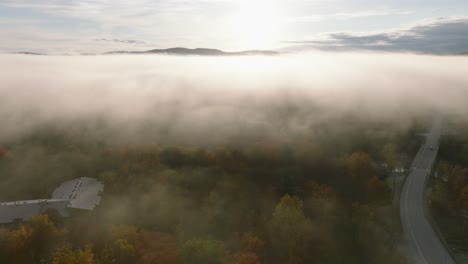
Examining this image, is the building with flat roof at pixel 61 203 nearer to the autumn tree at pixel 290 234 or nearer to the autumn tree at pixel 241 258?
the autumn tree at pixel 241 258

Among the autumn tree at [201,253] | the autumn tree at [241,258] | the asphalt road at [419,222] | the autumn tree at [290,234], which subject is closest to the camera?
the autumn tree at [201,253]

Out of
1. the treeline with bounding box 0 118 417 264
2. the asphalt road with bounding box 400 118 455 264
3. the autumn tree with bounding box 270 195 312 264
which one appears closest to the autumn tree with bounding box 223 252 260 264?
the treeline with bounding box 0 118 417 264

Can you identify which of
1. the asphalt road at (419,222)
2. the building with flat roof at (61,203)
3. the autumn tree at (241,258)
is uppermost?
the building with flat roof at (61,203)

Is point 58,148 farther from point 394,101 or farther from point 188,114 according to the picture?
point 394,101

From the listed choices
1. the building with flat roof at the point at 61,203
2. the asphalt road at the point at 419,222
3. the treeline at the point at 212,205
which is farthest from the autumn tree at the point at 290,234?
the building with flat roof at the point at 61,203

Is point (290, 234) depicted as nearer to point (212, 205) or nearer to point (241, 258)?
point (241, 258)

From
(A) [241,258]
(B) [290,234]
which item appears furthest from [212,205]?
(B) [290,234]

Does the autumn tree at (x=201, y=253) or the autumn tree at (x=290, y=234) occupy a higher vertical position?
the autumn tree at (x=201, y=253)
